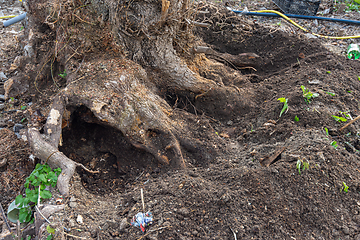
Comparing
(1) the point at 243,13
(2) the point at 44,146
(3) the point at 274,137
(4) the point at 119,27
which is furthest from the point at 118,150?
(1) the point at 243,13

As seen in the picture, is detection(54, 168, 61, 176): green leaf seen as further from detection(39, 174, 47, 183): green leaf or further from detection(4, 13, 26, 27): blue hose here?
detection(4, 13, 26, 27): blue hose

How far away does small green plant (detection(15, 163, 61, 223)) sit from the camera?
2.07 metres

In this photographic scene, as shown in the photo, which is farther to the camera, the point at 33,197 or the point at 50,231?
the point at 33,197

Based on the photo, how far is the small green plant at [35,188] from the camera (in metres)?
2.07

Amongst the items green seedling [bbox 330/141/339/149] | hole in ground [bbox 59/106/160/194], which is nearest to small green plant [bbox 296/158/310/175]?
green seedling [bbox 330/141/339/149]

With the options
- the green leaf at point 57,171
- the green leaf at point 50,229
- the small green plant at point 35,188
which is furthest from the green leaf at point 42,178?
the green leaf at point 50,229

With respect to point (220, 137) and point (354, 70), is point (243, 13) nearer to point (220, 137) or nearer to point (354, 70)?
point (354, 70)

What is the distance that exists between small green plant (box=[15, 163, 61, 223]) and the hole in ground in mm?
392

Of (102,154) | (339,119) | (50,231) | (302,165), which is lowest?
(102,154)

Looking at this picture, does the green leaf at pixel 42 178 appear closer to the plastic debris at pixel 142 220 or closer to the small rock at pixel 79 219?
the small rock at pixel 79 219

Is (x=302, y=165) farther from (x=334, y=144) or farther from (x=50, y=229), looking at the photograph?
(x=50, y=229)

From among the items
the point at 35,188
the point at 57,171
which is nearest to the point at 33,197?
the point at 35,188

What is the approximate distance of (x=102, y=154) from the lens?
9.18ft

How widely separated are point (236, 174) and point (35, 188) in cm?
180
